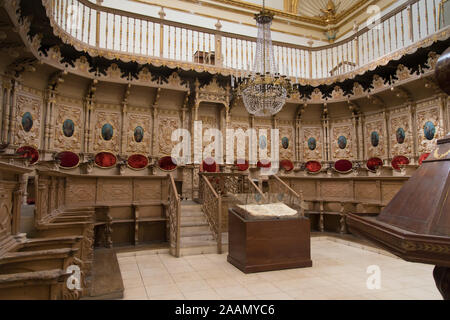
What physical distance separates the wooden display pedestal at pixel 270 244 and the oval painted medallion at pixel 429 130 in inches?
225

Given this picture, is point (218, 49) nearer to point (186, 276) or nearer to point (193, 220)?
point (193, 220)

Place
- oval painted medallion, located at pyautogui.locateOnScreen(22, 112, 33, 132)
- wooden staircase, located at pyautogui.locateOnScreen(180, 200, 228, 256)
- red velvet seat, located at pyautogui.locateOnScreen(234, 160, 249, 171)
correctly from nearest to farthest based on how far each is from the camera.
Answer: wooden staircase, located at pyautogui.locateOnScreen(180, 200, 228, 256)
oval painted medallion, located at pyautogui.locateOnScreen(22, 112, 33, 132)
red velvet seat, located at pyautogui.locateOnScreen(234, 160, 249, 171)

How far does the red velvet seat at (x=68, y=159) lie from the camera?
299 inches

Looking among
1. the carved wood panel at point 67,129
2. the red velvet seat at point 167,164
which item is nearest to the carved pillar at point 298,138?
the red velvet seat at point 167,164

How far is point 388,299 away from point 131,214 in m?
5.50

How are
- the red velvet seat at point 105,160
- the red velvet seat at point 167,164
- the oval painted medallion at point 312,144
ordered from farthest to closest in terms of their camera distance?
the oval painted medallion at point 312,144 → the red velvet seat at point 167,164 → the red velvet seat at point 105,160

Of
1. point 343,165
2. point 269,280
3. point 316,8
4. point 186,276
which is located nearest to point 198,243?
point 186,276

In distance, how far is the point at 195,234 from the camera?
20.8ft

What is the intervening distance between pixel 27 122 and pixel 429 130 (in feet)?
34.8

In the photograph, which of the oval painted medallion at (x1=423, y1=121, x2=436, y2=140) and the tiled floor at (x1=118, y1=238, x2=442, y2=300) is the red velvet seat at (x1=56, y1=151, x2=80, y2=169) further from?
the oval painted medallion at (x1=423, y1=121, x2=436, y2=140)

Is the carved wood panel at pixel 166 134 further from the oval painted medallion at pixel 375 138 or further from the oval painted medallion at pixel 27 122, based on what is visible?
the oval painted medallion at pixel 375 138

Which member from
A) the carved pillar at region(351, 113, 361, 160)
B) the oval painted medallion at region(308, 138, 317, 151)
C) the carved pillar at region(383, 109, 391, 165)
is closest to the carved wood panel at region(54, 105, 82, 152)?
the oval painted medallion at region(308, 138, 317, 151)

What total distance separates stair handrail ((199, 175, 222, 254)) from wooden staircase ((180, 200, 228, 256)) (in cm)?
13

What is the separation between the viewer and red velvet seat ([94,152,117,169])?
8.25 metres
